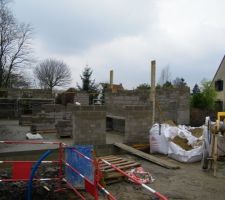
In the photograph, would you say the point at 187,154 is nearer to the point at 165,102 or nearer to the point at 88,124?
the point at 88,124

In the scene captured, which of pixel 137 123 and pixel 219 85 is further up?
pixel 219 85

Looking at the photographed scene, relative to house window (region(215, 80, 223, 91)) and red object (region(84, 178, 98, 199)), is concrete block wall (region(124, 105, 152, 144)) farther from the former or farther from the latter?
house window (region(215, 80, 223, 91))

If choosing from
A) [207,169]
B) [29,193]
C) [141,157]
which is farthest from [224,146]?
[29,193]

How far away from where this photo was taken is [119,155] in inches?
439

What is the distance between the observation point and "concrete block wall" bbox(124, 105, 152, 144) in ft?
38.5

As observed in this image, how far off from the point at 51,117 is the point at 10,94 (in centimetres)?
1116

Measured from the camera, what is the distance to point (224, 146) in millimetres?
10594

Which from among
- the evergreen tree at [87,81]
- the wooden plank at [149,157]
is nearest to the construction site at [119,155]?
the wooden plank at [149,157]

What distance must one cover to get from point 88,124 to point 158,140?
90.1 inches

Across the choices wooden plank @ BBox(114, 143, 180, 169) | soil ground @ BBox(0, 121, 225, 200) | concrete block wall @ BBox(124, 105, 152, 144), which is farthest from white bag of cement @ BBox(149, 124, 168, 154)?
soil ground @ BBox(0, 121, 225, 200)

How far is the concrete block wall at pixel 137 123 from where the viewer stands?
11742mm

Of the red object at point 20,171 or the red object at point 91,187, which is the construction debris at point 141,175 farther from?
the red object at point 20,171

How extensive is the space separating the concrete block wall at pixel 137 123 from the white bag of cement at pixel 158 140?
472 mm

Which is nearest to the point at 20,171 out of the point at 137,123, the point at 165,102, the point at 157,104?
the point at 137,123
